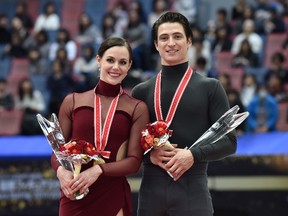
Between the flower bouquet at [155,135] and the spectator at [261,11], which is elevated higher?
the spectator at [261,11]

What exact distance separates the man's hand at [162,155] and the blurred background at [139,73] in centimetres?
399

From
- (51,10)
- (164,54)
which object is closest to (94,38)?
(51,10)

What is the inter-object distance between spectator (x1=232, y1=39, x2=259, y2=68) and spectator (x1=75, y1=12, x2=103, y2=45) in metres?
2.97

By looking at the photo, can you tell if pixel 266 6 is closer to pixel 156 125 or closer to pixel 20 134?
pixel 20 134

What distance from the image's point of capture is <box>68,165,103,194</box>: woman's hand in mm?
5086

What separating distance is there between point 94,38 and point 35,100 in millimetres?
2959

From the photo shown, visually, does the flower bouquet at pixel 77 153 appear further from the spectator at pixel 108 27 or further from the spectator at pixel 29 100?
the spectator at pixel 108 27

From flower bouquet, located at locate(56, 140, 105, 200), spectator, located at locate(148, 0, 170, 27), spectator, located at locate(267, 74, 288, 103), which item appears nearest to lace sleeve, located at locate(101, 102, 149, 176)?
flower bouquet, located at locate(56, 140, 105, 200)

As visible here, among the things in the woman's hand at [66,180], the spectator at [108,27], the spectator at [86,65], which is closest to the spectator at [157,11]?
the spectator at [108,27]

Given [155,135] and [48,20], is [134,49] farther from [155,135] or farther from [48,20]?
[155,135]

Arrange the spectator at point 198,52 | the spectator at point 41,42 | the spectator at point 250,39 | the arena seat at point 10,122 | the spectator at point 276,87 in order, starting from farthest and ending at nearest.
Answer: the spectator at point 41,42 → the spectator at point 250,39 → the spectator at point 198,52 → the spectator at point 276,87 → the arena seat at point 10,122

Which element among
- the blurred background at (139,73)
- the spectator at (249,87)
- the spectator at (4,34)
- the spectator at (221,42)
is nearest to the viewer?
the blurred background at (139,73)

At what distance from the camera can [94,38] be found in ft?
53.1

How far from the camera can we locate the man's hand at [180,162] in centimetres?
521
